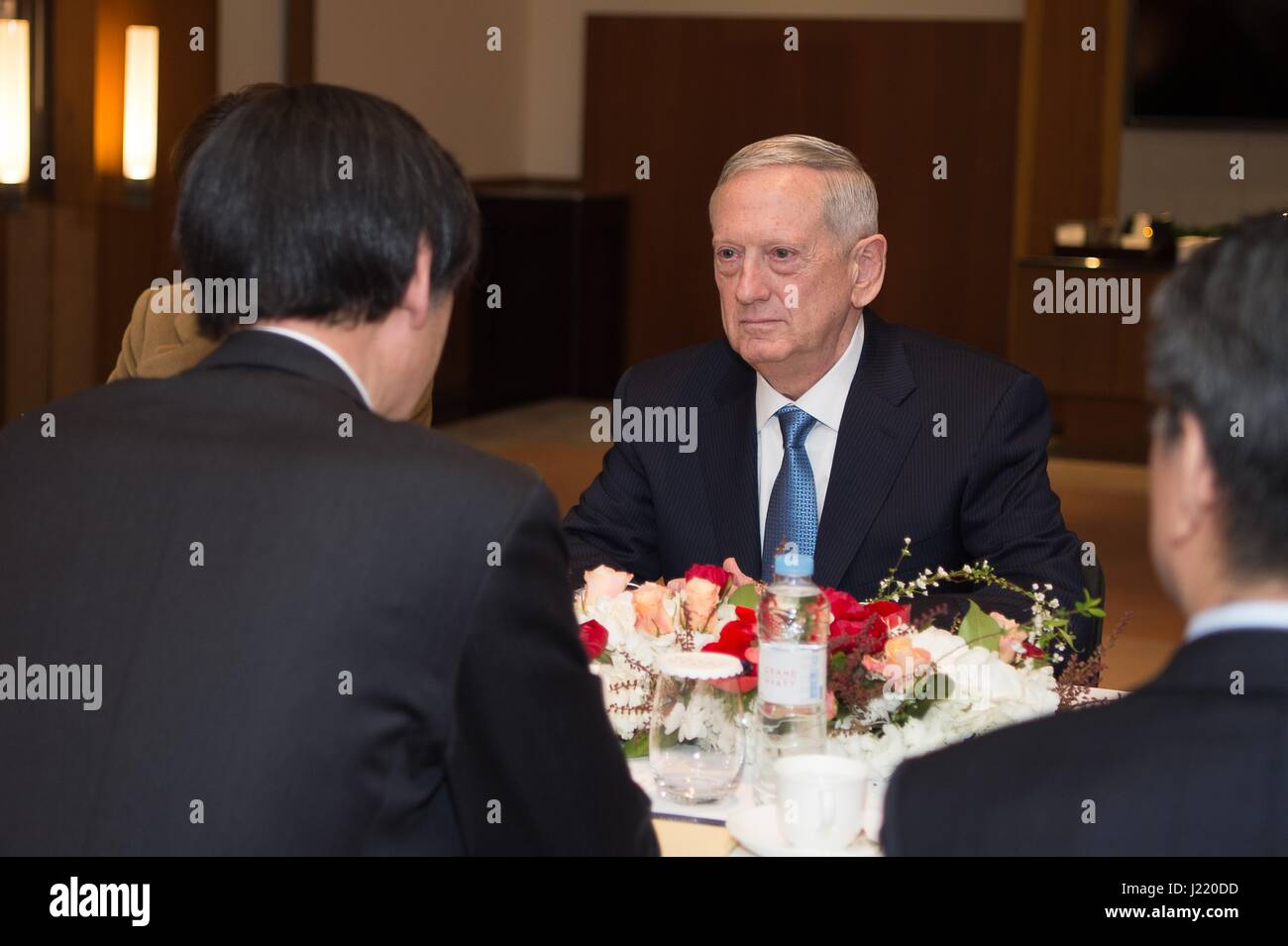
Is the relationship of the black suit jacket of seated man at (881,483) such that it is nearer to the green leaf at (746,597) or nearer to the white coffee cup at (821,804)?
the green leaf at (746,597)

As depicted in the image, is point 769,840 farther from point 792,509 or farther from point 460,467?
point 792,509

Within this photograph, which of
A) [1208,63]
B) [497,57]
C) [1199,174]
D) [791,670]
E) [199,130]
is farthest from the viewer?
[497,57]

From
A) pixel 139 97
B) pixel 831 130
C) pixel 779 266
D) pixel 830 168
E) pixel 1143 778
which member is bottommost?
pixel 1143 778

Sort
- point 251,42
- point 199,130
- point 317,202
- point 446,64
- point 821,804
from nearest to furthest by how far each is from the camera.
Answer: point 317,202, point 821,804, point 199,130, point 251,42, point 446,64

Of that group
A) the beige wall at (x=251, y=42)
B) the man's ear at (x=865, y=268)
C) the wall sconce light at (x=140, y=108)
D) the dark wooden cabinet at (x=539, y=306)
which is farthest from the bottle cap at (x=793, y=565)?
the dark wooden cabinet at (x=539, y=306)

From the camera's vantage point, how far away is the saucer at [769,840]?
163cm

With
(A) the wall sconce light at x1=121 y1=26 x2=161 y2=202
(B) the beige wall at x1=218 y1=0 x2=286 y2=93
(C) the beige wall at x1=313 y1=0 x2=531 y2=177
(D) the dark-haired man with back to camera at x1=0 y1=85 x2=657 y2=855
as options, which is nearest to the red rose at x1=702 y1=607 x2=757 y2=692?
(D) the dark-haired man with back to camera at x1=0 y1=85 x2=657 y2=855

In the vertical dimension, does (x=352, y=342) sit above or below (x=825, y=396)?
above

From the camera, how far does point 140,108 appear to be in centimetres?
705

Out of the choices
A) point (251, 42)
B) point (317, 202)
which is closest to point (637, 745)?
point (317, 202)

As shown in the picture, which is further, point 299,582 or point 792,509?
point 792,509

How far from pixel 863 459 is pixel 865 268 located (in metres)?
0.36

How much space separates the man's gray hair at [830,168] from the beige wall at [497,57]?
6299 mm
